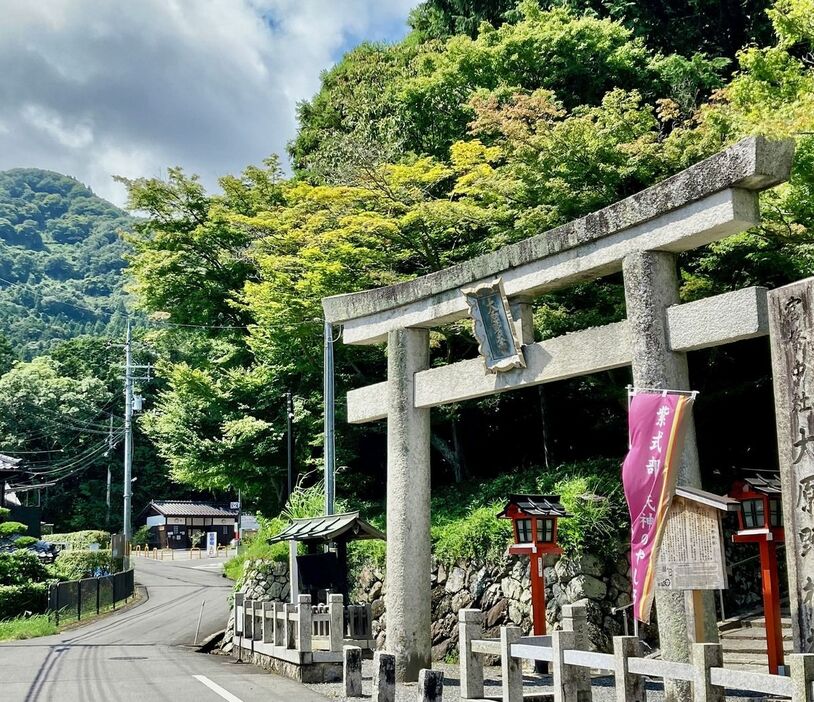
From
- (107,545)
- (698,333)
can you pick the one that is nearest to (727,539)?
(698,333)

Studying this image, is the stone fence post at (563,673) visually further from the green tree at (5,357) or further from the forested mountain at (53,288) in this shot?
the forested mountain at (53,288)

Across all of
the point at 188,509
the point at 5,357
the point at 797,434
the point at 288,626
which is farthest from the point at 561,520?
the point at 5,357

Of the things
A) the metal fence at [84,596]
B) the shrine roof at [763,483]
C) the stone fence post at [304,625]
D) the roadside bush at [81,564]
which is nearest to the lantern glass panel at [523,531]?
the shrine roof at [763,483]

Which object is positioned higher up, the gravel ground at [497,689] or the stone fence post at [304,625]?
the stone fence post at [304,625]

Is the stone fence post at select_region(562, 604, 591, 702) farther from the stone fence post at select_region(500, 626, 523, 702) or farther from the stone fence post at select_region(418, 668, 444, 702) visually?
the stone fence post at select_region(418, 668, 444, 702)

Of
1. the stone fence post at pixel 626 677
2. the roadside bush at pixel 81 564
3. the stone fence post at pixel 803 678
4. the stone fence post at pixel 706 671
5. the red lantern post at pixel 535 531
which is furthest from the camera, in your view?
the roadside bush at pixel 81 564

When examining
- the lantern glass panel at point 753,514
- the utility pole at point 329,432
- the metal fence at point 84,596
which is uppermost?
the utility pole at point 329,432

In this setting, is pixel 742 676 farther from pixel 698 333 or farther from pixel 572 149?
pixel 572 149

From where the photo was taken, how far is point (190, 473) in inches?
1138

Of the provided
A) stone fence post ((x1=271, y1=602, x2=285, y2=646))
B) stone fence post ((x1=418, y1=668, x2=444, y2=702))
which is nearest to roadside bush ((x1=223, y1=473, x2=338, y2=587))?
stone fence post ((x1=271, y1=602, x2=285, y2=646))

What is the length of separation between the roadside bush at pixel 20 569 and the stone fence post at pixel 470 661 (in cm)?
2458

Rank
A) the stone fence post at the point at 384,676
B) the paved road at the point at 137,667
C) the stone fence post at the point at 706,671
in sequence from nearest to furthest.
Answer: the stone fence post at the point at 706,671 → the stone fence post at the point at 384,676 → the paved road at the point at 137,667

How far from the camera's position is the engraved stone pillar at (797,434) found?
8.35 metres

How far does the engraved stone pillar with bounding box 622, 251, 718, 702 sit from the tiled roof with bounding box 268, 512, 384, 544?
755 cm
